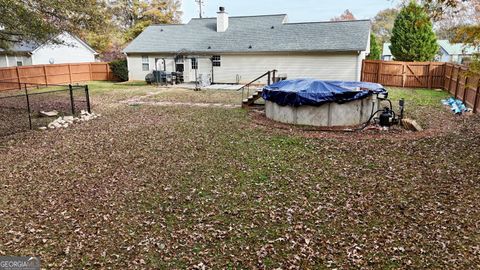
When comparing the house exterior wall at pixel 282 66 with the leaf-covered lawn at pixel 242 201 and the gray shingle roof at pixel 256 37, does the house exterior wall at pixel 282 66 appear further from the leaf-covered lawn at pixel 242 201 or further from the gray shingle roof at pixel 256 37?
the leaf-covered lawn at pixel 242 201

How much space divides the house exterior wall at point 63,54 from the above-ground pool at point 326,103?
24.2 metres

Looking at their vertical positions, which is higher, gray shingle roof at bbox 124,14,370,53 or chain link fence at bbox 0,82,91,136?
gray shingle roof at bbox 124,14,370,53

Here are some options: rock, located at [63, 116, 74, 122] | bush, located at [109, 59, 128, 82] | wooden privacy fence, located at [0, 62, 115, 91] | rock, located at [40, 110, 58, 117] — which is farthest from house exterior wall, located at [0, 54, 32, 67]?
rock, located at [63, 116, 74, 122]

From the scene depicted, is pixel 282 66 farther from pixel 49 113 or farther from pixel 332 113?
pixel 49 113

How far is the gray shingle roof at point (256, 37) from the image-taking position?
22.0 m

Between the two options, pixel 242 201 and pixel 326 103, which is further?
pixel 326 103

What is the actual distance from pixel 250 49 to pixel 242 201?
18.9 metres

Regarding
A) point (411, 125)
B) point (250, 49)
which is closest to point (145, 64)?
point (250, 49)

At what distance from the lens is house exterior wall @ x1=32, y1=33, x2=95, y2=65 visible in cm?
3016

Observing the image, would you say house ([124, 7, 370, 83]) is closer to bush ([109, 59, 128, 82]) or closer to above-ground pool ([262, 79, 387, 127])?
bush ([109, 59, 128, 82])

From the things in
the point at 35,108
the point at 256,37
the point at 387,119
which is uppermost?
the point at 256,37

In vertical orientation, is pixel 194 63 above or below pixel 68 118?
above

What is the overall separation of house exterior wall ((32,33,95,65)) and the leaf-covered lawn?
2351 centimetres

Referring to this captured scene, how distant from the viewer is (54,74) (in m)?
25.4
